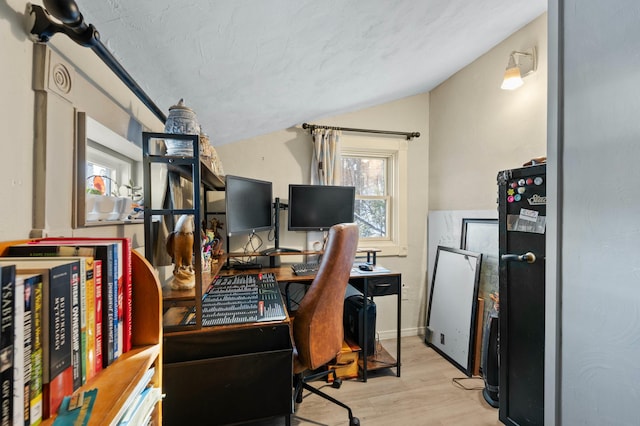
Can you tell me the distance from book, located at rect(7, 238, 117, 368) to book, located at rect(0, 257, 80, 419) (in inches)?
2.6

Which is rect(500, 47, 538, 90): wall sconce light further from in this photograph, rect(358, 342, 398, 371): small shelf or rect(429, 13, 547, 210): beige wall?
rect(358, 342, 398, 371): small shelf

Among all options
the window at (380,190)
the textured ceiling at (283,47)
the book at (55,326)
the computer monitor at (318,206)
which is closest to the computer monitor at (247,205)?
the computer monitor at (318,206)

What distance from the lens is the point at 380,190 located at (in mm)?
2781

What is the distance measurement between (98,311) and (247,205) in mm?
1348

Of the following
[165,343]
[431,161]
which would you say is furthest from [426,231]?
[165,343]

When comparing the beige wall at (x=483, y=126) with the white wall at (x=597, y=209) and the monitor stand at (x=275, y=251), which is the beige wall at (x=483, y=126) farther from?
the monitor stand at (x=275, y=251)

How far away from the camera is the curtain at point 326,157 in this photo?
237 centimetres

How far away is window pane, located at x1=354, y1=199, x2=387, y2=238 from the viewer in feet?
8.96

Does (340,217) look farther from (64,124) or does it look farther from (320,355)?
(64,124)

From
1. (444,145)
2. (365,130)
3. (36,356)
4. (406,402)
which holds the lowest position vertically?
(406,402)

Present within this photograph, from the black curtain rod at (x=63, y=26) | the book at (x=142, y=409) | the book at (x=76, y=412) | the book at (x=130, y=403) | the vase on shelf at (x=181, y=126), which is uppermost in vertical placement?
the black curtain rod at (x=63, y=26)

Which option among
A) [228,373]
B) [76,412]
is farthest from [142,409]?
[228,373]

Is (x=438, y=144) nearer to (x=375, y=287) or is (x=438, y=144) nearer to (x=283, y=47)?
(x=375, y=287)

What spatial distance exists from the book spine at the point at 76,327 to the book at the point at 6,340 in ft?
0.34
